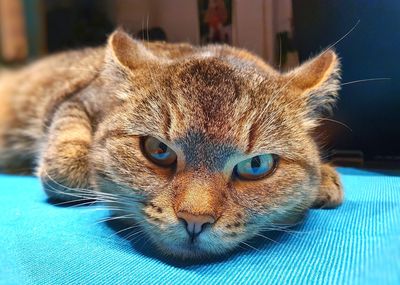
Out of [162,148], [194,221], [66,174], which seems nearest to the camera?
[194,221]

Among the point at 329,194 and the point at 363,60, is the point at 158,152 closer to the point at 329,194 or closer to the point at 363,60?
the point at 329,194

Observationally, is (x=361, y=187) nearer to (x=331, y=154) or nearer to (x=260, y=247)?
(x=331, y=154)

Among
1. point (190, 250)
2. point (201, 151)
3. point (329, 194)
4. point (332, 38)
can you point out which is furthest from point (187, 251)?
point (332, 38)

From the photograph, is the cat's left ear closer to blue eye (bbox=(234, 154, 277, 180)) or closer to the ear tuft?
blue eye (bbox=(234, 154, 277, 180))

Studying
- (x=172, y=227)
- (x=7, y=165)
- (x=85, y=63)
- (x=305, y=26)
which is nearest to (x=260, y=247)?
(x=172, y=227)

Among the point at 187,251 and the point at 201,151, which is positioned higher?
the point at 201,151

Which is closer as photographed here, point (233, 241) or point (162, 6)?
point (233, 241)

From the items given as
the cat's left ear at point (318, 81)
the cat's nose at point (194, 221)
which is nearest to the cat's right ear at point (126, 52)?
the cat's left ear at point (318, 81)

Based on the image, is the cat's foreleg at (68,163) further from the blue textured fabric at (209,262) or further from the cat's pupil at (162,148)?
the cat's pupil at (162,148)
